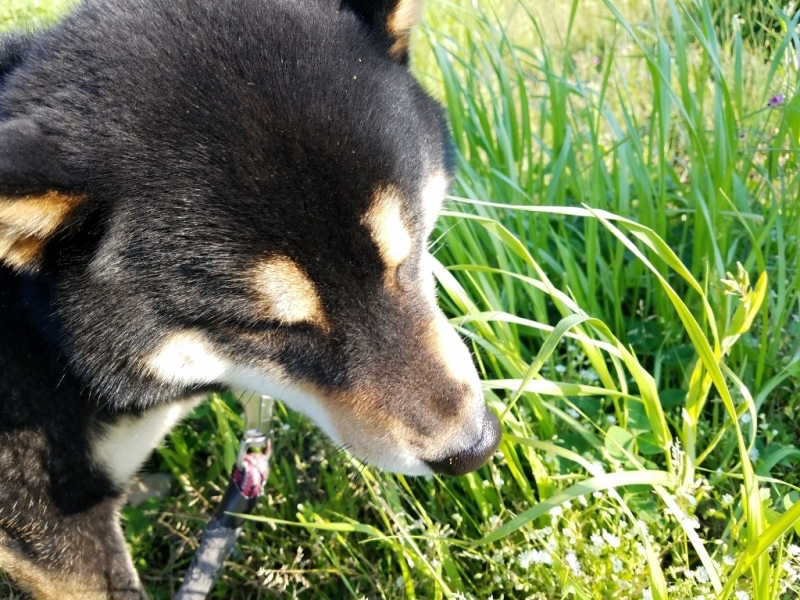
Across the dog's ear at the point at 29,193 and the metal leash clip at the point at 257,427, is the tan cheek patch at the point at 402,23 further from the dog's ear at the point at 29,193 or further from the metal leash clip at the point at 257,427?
the metal leash clip at the point at 257,427

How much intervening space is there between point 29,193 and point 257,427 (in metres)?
1.01

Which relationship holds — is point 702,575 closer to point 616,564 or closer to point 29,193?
point 616,564

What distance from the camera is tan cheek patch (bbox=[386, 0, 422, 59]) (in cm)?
156

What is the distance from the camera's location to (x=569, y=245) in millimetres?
2217

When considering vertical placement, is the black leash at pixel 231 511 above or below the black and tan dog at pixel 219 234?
below

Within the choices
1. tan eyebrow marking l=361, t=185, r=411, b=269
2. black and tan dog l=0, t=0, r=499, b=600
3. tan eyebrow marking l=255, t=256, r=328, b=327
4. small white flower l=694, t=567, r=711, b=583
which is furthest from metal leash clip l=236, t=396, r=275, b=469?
small white flower l=694, t=567, r=711, b=583

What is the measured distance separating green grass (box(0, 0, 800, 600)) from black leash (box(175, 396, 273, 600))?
155 millimetres

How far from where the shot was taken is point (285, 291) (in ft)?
4.22

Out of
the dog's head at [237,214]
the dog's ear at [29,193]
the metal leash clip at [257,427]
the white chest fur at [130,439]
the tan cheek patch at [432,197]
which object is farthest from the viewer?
the metal leash clip at [257,427]

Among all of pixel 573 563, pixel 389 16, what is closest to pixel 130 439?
pixel 573 563

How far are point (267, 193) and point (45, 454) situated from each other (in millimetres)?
837

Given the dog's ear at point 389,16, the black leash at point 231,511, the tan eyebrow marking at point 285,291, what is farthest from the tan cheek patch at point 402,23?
the black leash at point 231,511

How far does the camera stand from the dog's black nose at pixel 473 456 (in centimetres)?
145

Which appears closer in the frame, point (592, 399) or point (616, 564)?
point (616, 564)
